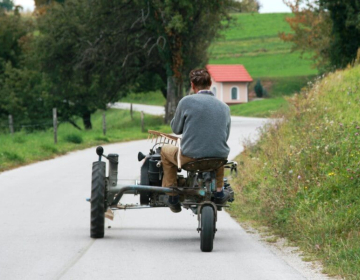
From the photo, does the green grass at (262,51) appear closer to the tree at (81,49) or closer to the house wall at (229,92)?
the house wall at (229,92)

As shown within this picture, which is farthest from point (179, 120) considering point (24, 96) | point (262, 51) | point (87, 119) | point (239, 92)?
point (262, 51)

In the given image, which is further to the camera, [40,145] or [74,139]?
[74,139]

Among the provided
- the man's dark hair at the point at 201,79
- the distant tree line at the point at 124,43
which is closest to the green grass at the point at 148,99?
the distant tree line at the point at 124,43

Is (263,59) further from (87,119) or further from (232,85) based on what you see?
(87,119)

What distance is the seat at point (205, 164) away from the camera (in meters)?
10.0

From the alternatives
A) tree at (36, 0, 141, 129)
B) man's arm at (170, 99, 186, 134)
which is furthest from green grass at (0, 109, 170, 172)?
man's arm at (170, 99, 186, 134)

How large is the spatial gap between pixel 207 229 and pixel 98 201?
1587 mm

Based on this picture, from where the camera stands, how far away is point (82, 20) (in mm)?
49156

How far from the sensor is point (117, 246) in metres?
10.2

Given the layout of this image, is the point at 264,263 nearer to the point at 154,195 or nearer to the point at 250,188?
the point at 154,195

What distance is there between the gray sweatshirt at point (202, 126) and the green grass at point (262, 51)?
78.4 m

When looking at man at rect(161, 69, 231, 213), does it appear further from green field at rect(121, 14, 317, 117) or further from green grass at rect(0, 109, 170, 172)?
green field at rect(121, 14, 317, 117)

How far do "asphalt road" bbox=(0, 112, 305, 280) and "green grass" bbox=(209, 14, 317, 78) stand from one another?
247 feet

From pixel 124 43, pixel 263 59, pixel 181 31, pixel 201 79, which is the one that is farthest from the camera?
pixel 263 59
